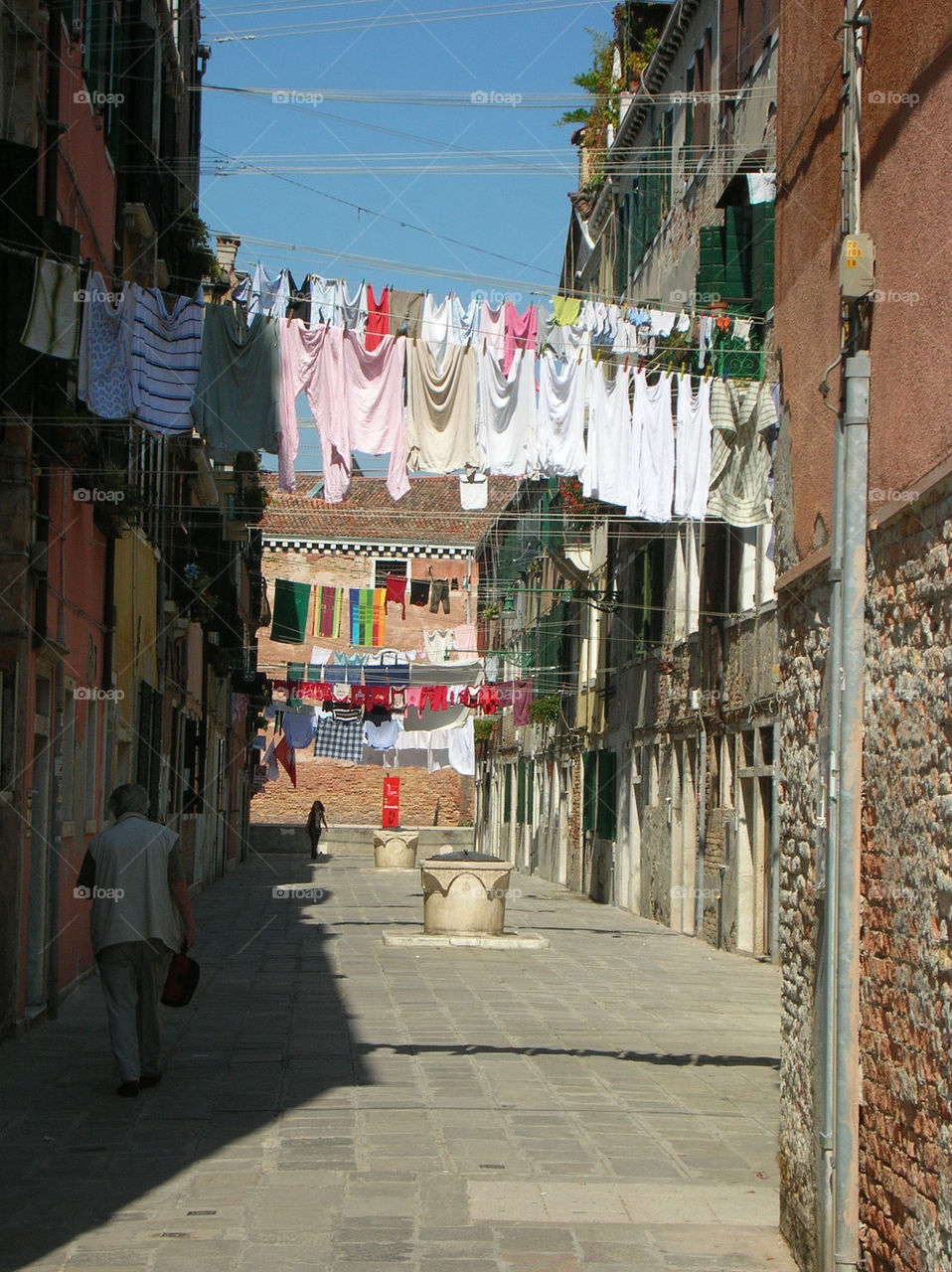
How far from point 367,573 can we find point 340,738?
1631 cm

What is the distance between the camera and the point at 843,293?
18.8ft

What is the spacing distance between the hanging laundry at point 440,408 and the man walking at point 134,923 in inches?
Answer: 206

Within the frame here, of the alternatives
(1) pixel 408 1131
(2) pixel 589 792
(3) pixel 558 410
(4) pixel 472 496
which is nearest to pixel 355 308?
(3) pixel 558 410

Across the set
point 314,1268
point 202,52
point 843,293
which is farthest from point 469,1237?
point 202,52

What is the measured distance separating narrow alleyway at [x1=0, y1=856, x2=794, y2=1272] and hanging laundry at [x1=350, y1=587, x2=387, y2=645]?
2862cm

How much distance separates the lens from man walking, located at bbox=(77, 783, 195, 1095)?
947 centimetres

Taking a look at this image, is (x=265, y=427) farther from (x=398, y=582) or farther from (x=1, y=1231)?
(x=398, y=582)

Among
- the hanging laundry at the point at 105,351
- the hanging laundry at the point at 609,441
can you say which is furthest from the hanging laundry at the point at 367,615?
the hanging laundry at the point at 105,351

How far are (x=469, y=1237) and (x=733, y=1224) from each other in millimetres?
1056

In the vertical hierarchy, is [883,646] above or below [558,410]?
below

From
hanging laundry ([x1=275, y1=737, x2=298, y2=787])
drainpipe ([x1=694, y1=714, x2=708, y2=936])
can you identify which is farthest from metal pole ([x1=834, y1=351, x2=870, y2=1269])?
hanging laundry ([x1=275, y1=737, x2=298, y2=787])

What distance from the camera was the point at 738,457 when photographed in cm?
1653

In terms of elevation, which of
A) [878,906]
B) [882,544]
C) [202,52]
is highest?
[202,52]

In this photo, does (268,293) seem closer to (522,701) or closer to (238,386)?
(238,386)
